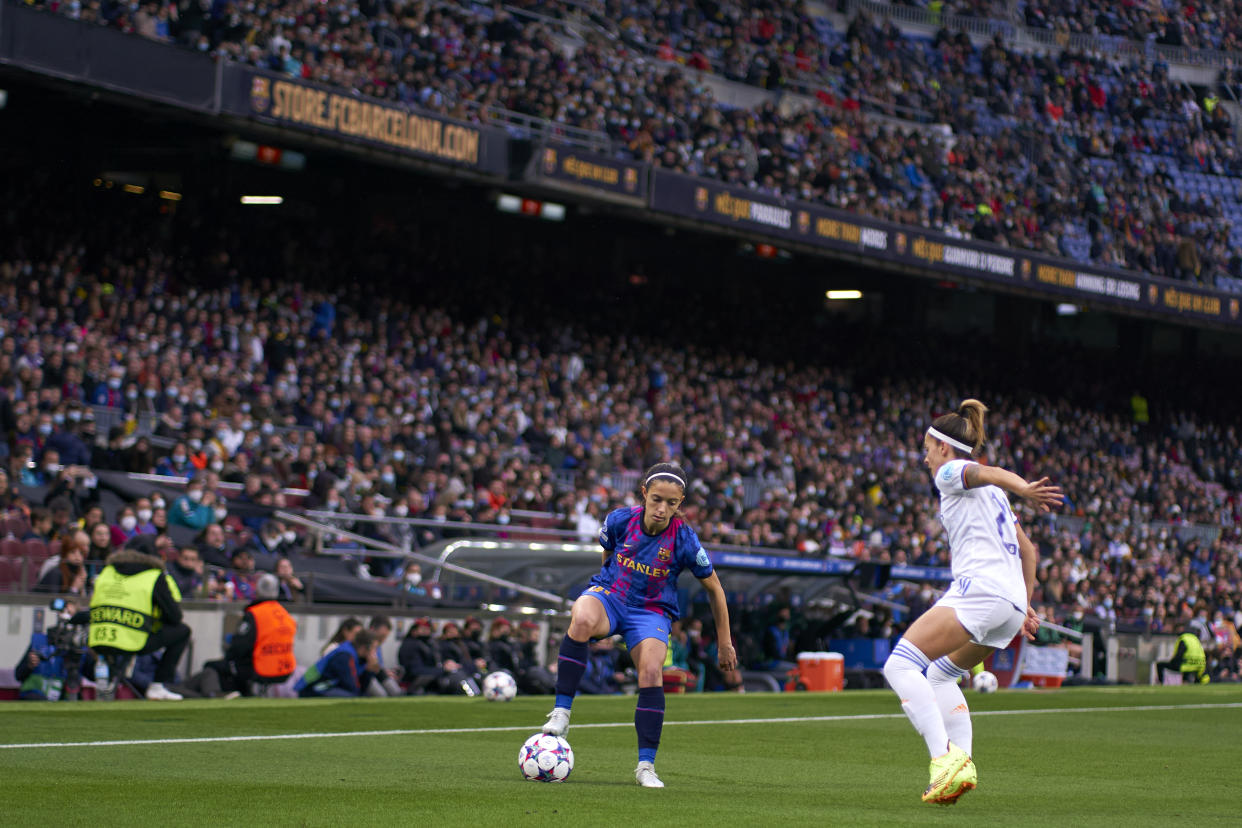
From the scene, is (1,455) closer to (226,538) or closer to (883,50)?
(226,538)

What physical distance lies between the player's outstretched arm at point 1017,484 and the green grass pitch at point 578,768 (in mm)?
1400

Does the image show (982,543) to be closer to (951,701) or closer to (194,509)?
(951,701)

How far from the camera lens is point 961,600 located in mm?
7918

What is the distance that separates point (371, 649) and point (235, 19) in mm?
11951

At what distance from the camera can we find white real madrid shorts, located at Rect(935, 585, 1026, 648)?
7852 mm

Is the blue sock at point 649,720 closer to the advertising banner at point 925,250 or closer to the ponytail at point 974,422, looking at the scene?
the ponytail at point 974,422

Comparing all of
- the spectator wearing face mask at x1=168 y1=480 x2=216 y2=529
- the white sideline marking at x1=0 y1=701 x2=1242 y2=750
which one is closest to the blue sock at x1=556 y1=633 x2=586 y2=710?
the white sideline marking at x1=0 y1=701 x2=1242 y2=750

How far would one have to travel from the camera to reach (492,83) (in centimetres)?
2959

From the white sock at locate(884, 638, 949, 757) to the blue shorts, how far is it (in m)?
1.27

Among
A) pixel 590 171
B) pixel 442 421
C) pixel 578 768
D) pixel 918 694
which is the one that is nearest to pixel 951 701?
pixel 918 694

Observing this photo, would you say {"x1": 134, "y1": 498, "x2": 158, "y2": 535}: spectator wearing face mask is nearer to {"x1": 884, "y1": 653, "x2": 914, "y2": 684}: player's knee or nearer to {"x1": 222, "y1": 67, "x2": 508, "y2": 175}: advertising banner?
{"x1": 222, "y1": 67, "x2": 508, "y2": 175}: advertising banner

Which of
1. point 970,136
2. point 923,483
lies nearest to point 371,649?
point 923,483

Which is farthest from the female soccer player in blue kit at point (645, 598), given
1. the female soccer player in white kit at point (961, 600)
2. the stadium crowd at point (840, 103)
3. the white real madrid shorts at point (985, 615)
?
the stadium crowd at point (840, 103)

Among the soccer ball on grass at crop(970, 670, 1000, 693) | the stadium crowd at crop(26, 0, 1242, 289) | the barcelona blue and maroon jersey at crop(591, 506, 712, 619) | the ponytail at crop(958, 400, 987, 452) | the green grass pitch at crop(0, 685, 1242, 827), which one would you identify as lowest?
the soccer ball on grass at crop(970, 670, 1000, 693)
